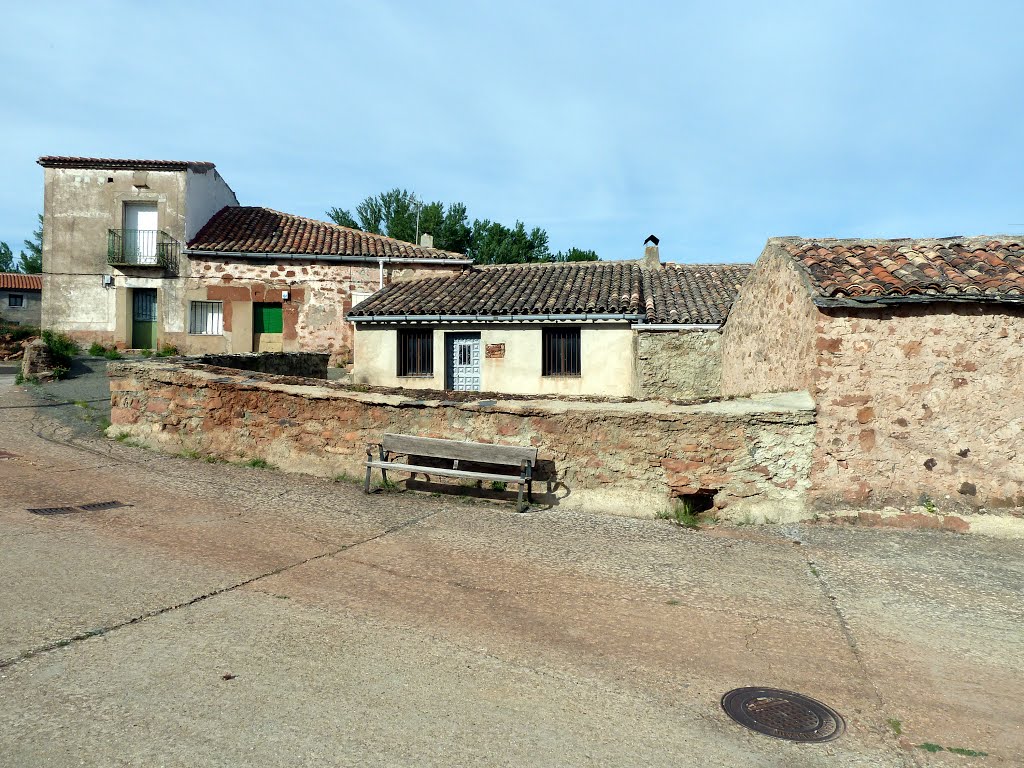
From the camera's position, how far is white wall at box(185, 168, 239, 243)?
22438 millimetres

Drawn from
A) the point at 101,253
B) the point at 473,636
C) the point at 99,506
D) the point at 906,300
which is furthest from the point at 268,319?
the point at 473,636

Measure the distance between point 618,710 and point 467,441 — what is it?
4.53 m

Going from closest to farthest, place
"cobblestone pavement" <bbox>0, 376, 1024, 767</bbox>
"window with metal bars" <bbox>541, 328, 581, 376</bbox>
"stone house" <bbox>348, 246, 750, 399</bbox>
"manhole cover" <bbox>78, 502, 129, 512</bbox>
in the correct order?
"cobblestone pavement" <bbox>0, 376, 1024, 767</bbox> < "manhole cover" <bbox>78, 502, 129, 512</bbox> < "stone house" <bbox>348, 246, 750, 399</bbox> < "window with metal bars" <bbox>541, 328, 581, 376</bbox>

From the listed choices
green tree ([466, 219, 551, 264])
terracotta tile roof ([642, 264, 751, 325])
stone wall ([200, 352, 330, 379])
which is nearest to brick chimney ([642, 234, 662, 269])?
terracotta tile roof ([642, 264, 751, 325])

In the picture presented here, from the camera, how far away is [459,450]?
24.3ft

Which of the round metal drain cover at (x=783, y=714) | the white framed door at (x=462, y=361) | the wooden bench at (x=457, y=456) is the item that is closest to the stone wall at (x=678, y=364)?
the white framed door at (x=462, y=361)

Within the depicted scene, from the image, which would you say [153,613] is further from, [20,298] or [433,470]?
[20,298]

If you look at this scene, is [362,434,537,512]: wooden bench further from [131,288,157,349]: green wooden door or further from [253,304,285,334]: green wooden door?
[131,288,157,349]: green wooden door

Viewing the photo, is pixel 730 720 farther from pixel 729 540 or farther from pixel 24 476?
pixel 24 476

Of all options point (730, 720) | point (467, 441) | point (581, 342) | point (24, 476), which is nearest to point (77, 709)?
point (730, 720)

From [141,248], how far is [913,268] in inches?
887

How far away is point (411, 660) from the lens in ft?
12.4

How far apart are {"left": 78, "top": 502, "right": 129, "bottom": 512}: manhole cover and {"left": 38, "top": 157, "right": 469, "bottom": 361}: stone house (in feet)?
51.8

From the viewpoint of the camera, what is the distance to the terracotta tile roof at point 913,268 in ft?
22.6
